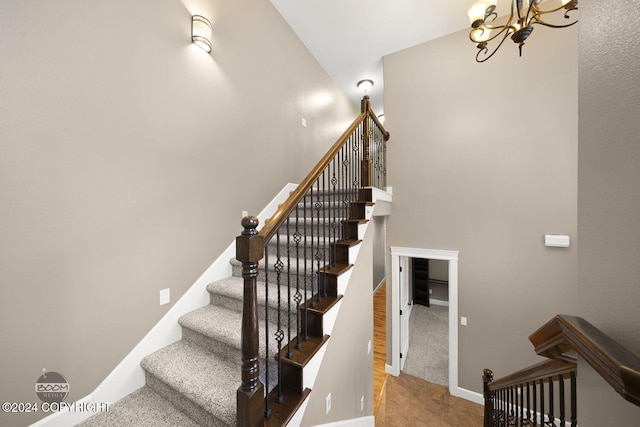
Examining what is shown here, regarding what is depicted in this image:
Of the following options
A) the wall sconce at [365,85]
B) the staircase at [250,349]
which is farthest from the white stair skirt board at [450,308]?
the wall sconce at [365,85]

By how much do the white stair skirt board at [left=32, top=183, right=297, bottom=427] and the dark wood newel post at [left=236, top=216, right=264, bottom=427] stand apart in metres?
1.05

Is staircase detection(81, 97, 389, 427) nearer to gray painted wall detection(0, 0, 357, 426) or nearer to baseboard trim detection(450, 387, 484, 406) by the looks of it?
gray painted wall detection(0, 0, 357, 426)

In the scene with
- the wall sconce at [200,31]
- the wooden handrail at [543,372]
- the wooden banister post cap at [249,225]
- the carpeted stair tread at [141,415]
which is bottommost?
the carpeted stair tread at [141,415]

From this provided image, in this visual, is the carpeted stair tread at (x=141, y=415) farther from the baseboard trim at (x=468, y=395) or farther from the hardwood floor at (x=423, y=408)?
the baseboard trim at (x=468, y=395)

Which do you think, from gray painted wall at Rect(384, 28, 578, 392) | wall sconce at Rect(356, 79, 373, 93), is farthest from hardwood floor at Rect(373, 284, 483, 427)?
wall sconce at Rect(356, 79, 373, 93)

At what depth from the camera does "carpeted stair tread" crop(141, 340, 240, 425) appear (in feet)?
3.98

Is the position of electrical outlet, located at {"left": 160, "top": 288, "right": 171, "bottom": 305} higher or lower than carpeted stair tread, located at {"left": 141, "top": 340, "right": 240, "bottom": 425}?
higher

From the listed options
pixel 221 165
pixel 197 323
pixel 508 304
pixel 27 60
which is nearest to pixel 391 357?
pixel 508 304

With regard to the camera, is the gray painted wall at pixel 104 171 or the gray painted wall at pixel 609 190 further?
the gray painted wall at pixel 104 171

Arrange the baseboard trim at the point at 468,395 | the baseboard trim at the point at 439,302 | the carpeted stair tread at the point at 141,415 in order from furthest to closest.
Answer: the baseboard trim at the point at 439,302, the baseboard trim at the point at 468,395, the carpeted stair tread at the point at 141,415

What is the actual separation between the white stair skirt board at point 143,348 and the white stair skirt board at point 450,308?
2547 millimetres

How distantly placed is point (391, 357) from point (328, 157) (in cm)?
348

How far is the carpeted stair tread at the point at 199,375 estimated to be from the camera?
1.21 metres

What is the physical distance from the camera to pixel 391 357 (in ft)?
11.9
